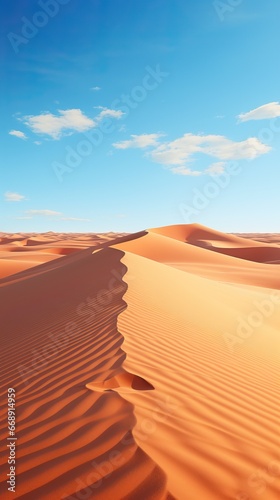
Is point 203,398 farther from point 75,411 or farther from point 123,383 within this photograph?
point 75,411

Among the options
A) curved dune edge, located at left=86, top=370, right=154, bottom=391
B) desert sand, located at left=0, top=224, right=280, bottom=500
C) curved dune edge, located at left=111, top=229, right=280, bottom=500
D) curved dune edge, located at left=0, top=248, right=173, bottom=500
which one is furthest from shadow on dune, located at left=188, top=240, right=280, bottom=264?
curved dune edge, located at left=86, top=370, right=154, bottom=391

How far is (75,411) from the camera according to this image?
289cm

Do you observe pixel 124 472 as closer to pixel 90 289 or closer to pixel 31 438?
pixel 31 438

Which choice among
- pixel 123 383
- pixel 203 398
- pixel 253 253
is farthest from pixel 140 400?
pixel 253 253

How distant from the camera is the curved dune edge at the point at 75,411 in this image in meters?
2.11

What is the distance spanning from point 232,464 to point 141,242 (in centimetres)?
2682

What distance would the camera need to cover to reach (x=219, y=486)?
2.10 metres

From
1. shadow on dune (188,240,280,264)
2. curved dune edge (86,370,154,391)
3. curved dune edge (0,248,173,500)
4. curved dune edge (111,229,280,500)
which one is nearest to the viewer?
curved dune edge (0,248,173,500)

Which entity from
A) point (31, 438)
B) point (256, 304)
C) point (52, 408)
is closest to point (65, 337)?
point (52, 408)

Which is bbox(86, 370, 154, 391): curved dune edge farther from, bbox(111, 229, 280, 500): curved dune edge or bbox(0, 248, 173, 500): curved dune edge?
bbox(111, 229, 280, 500): curved dune edge

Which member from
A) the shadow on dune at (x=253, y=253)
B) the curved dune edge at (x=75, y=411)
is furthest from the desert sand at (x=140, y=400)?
the shadow on dune at (x=253, y=253)

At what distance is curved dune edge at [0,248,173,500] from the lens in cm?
211

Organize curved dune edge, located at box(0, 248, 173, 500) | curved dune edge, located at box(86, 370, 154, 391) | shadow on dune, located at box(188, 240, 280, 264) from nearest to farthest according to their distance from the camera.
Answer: curved dune edge, located at box(0, 248, 173, 500), curved dune edge, located at box(86, 370, 154, 391), shadow on dune, located at box(188, 240, 280, 264)

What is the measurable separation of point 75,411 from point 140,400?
1.86 feet
